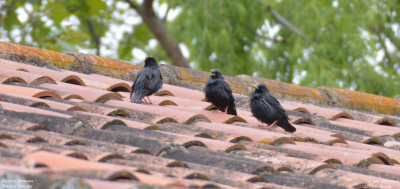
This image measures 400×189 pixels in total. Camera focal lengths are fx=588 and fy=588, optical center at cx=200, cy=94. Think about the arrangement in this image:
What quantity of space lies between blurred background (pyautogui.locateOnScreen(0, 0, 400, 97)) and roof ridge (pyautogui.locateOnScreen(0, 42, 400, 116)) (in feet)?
16.3

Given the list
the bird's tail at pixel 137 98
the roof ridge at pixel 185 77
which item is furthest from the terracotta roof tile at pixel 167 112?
the roof ridge at pixel 185 77

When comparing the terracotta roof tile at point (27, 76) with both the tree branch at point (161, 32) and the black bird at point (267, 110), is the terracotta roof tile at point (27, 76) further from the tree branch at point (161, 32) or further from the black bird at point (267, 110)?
the tree branch at point (161, 32)

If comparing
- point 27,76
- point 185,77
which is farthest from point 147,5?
point 27,76

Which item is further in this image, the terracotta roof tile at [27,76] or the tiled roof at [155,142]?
the terracotta roof tile at [27,76]

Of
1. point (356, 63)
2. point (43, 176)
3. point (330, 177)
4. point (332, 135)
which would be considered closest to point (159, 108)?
point (332, 135)

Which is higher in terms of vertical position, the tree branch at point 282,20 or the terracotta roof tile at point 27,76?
the tree branch at point 282,20

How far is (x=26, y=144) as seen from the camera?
211cm

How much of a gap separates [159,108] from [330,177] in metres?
1.47

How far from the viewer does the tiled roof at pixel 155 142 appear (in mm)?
1872

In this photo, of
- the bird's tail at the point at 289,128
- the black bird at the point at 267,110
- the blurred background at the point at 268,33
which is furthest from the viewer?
the blurred background at the point at 268,33

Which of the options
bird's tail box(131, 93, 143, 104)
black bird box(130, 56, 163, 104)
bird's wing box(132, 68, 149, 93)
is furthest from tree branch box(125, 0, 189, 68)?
bird's tail box(131, 93, 143, 104)

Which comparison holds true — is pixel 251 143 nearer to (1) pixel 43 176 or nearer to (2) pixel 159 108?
(2) pixel 159 108

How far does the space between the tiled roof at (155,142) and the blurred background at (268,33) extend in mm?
6672

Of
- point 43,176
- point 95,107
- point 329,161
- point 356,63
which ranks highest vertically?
point 356,63
